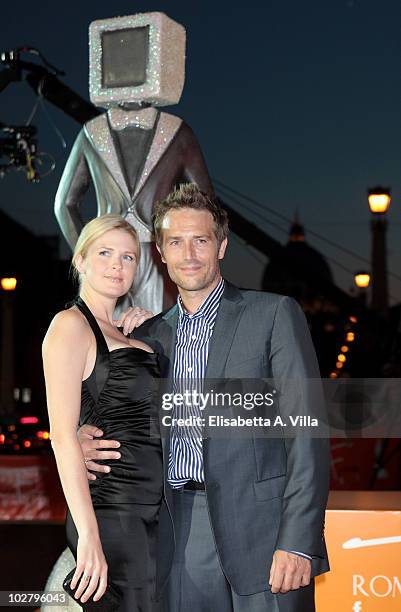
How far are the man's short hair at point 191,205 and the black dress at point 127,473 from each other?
0.39m

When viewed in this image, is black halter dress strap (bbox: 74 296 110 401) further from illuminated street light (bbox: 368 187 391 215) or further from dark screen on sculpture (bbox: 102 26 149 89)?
illuminated street light (bbox: 368 187 391 215)

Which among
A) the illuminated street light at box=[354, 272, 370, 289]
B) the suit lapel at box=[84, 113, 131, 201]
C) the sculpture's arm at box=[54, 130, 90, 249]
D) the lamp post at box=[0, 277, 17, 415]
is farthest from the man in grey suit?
the lamp post at box=[0, 277, 17, 415]

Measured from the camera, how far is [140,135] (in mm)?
3529

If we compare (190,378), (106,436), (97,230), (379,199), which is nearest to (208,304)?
(190,378)

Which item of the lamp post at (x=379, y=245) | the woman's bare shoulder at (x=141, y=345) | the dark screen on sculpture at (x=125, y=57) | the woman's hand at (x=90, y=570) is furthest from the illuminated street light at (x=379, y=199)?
the woman's hand at (x=90, y=570)

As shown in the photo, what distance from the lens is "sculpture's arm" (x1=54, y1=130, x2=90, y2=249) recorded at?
363 cm

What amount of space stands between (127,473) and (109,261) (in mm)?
568

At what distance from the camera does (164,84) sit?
351 centimetres

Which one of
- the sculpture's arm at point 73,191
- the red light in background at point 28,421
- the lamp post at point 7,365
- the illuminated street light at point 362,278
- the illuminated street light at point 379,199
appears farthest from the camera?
the lamp post at point 7,365

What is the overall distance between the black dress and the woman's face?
0.12 meters

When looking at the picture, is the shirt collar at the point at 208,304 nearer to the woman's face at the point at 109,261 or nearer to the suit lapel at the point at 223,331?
the suit lapel at the point at 223,331

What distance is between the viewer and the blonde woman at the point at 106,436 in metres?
2.10

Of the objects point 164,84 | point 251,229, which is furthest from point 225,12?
point 164,84

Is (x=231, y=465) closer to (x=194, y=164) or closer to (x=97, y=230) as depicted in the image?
(x=97, y=230)
